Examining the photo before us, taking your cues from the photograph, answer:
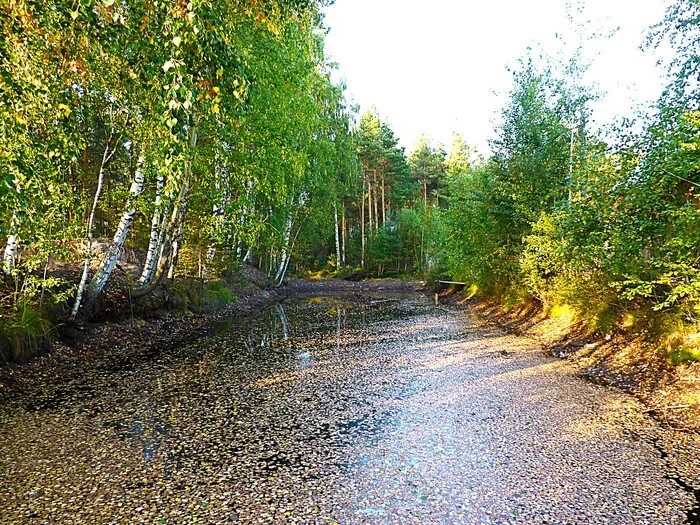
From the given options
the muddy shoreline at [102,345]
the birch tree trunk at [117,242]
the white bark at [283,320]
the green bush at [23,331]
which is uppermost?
the birch tree trunk at [117,242]

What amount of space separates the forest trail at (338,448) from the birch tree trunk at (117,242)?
177 cm

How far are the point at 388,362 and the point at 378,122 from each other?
113 feet

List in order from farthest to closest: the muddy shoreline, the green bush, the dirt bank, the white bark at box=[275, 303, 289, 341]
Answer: the white bark at box=[275, 303, 289, 341], the green bush, the muddy shoreline, the dirt bank

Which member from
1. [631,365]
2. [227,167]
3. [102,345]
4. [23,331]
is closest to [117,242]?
[102,345]

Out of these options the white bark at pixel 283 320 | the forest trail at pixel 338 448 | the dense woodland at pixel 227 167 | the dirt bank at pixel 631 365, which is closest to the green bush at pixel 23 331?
the dense woodland at pixel 227 167

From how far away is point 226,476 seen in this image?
144 inches

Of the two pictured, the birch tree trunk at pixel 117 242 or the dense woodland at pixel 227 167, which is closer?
the dense woodland at pixel 227 167

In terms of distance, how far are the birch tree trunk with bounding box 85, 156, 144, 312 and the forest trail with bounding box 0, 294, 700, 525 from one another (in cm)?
177

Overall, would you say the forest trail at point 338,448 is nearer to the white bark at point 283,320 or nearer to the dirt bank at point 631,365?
the dirt bank at point 631,365

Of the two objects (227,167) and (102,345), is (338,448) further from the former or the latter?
(227,167)

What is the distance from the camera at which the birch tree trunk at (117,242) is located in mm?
7972

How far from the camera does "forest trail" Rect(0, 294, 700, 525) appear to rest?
126 inches

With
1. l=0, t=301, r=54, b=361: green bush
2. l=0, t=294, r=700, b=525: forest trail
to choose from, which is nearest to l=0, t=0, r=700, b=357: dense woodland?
l=0, t=301, r=54, b=361: green bush

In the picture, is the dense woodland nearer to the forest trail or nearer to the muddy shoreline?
the muddy shoreline
